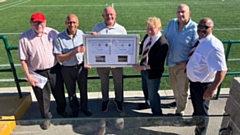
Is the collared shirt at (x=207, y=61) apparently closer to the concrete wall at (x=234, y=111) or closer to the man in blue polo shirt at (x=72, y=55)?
the concrete wall at (x=234, y=111)

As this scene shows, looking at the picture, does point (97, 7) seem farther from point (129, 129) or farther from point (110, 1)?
point (129, 129)

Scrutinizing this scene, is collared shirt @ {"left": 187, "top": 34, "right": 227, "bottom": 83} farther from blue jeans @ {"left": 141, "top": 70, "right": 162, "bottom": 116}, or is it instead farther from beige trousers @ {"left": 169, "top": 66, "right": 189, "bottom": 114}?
blue jeans @ {"left": 141, "top": 70, "right": 162, "bottom": 116}

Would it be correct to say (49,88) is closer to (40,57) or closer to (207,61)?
(40,57)

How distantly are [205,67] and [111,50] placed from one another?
1.39m

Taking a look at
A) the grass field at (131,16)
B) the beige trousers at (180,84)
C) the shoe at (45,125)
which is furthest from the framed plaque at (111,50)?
the grass field at (131,16)

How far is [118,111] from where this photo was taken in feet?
15.4

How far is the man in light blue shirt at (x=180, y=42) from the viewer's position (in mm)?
3680

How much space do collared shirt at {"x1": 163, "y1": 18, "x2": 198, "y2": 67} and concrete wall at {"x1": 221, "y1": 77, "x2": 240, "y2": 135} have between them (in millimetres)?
1177

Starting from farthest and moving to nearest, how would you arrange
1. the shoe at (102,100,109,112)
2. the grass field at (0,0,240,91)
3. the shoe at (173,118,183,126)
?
the grass field at (0,0,240,91)
the shoe at (102,100,109,112)
the shoe at (173,118,183,126)

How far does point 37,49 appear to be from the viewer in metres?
3.65

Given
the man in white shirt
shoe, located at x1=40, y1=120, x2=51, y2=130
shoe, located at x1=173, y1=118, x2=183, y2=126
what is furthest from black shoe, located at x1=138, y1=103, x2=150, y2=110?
shoe, located at x1=40, y1=120, x2=51, y2=130

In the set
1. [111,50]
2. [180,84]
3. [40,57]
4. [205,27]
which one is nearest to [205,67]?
[205,27]

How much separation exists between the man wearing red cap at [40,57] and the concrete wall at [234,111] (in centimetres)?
245

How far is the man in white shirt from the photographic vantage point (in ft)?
10.0
